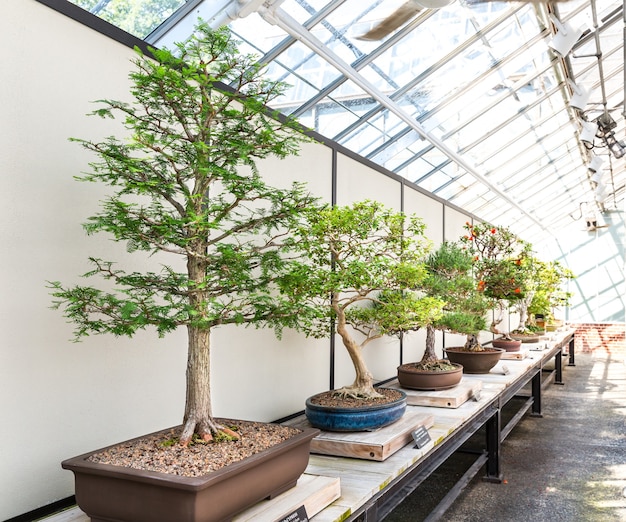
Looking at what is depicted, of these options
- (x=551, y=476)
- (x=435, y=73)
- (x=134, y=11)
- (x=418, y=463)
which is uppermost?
(x=435, y=73)

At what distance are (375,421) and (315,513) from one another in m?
0.85

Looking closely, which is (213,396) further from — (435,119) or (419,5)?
(435,119)

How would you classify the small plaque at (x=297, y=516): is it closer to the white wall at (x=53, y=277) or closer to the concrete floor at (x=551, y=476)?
the white wall at (x=53, y=277)

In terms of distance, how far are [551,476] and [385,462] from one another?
8.34 feet

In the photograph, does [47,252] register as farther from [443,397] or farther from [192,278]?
[443,397]

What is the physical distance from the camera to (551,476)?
4238 millimetres

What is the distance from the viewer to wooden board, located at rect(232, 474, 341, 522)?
1605 mm

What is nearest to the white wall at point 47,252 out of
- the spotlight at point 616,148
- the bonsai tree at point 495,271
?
the bonsai tree at point 495,271

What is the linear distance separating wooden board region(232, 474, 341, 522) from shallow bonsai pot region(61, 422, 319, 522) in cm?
4

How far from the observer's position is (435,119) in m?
5.11

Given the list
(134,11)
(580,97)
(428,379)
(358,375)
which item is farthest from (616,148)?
(134,11)

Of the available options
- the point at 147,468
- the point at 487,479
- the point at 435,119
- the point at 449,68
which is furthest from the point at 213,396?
the point at 435,119

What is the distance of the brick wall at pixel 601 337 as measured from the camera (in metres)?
13.7

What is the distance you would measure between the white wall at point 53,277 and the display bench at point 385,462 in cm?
25
